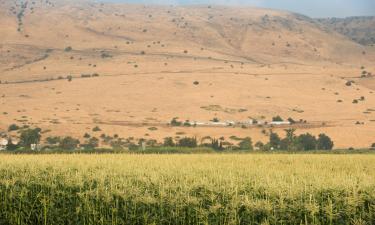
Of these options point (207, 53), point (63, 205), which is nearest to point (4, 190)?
point (63, 205)

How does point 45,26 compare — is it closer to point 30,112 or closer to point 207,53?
point 207,53

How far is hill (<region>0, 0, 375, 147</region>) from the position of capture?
91.6 meters

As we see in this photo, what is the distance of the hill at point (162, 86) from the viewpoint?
9162 cm

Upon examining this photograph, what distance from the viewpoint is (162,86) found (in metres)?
126

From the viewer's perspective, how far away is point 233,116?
336 ft

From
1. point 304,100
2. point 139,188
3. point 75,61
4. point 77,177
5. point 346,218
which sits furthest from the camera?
point 75,61

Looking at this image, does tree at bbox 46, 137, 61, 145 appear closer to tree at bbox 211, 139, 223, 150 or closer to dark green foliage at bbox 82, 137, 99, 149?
dark green foliage at bbox 82, 137, 99, 149

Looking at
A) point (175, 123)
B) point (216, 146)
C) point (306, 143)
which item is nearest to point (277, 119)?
point (175, 123)

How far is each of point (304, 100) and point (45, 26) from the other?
108601 millimetres

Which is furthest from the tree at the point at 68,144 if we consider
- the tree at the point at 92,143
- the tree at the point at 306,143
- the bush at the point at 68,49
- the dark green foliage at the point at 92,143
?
the bush at the point at 68,49

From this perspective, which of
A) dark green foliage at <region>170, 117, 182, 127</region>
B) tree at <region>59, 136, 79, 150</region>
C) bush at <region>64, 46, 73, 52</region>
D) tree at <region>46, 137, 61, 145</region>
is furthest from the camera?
bush at <region>64, 46, 73, 52</region>

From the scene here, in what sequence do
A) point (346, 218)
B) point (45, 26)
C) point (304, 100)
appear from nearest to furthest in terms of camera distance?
point (346, 218), point (304, 100), point (45, 26)

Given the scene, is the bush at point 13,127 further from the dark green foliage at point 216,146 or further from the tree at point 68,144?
the dark green foliage at point 216,146

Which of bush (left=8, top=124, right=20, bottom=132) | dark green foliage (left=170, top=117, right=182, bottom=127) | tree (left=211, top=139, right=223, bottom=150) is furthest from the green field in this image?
dark green foliage (left=170, top=117, right=182, bottom=127)
